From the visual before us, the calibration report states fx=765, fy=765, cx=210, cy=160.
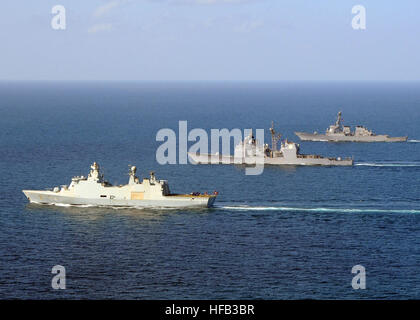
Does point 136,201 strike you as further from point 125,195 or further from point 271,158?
point 271,158

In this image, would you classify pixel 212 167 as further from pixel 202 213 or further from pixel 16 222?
pixel 16 222

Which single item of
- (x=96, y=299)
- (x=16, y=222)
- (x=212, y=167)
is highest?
(x=212, y=167)

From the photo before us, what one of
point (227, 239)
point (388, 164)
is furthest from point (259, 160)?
point (227, 239)

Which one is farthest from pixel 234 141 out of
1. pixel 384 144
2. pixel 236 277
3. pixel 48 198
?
pixel 236 277

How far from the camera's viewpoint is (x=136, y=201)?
109 meters

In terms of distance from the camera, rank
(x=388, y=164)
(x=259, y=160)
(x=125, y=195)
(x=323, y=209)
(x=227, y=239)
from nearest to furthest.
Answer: (x=227, y=239)
(x=323, y=209)
(x=125, y=195)
(x=388, y=164)
(x=259, y=160)

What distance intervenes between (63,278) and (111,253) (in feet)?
34.8

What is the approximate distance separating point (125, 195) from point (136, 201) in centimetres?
178

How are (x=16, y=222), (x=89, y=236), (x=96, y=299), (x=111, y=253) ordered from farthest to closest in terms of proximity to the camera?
(x=16, y=222)
(x=89, y=236)
(x=111, y=253)
(x=96, y=299)

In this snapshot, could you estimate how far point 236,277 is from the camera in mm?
76875

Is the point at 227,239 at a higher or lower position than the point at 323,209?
lower

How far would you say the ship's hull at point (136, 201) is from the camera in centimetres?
10812
